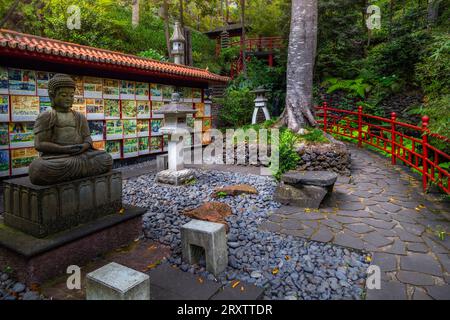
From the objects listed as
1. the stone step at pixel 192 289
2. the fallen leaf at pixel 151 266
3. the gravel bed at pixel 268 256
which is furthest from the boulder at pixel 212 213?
the stone step at pixel 192 289

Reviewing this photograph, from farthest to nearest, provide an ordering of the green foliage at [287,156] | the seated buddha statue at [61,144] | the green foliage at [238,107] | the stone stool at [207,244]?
the green foliage at [238,107], the green foliage at [287,156], the seated buddha statue at [61,144], the stone stool at [207,244]

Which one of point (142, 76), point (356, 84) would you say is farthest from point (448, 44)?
point (356, 84)

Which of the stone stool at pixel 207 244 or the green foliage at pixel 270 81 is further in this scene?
the green foliage at pixel 270 81

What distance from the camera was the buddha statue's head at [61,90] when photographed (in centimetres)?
379

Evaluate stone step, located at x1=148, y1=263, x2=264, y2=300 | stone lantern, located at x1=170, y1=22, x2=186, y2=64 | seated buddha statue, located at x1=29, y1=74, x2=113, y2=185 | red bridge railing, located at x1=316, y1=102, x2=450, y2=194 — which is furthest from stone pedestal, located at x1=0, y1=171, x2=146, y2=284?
stone lantern, located at x1=170, y1=22, x2=186, y2=64

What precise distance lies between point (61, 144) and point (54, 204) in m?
0.83

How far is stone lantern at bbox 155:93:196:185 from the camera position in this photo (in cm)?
767

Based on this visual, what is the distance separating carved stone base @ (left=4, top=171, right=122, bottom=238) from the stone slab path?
8.55ft

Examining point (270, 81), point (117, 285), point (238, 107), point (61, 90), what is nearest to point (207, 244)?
point (117, 285)

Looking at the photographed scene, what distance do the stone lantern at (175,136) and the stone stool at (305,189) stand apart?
272 centimetres

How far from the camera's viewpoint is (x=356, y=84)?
1553 centimetres

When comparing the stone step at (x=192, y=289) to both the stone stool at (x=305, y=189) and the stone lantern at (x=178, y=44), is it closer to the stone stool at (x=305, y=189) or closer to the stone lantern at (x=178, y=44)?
the stone stool at (x=305, y=189)
